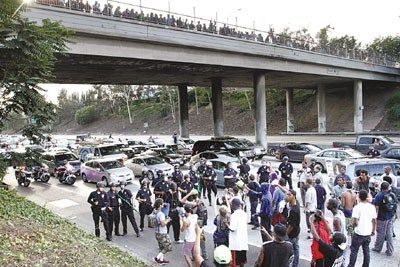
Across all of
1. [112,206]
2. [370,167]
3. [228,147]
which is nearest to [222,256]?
[112,206]

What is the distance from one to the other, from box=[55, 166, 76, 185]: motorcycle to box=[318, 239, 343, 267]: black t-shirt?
1810 centimetres

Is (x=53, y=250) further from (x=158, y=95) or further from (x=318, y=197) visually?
(x=158, y=95)

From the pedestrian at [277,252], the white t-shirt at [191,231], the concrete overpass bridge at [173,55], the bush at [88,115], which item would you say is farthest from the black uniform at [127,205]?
the bush at [88,115]

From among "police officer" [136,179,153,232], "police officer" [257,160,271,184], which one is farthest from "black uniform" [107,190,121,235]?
"police officer" [257,160,271,184]

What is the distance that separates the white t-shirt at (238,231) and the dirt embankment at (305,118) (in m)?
46.3

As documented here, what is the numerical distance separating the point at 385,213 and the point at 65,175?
18.2 m

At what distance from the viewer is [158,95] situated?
10638 cm

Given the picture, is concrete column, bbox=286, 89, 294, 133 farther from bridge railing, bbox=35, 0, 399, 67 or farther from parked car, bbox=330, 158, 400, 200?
parked car, bbox=330, 158, 400, 200

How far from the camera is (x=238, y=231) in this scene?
26.1 feet

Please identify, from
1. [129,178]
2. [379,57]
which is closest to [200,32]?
[129,178]

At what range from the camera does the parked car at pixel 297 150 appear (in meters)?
26.5

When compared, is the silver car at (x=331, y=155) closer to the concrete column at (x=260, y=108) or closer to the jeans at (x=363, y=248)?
the jeans at (x=363, y=248)

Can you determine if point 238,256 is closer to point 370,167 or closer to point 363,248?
point 363,248

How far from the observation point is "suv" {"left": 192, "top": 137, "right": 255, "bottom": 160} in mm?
27484
